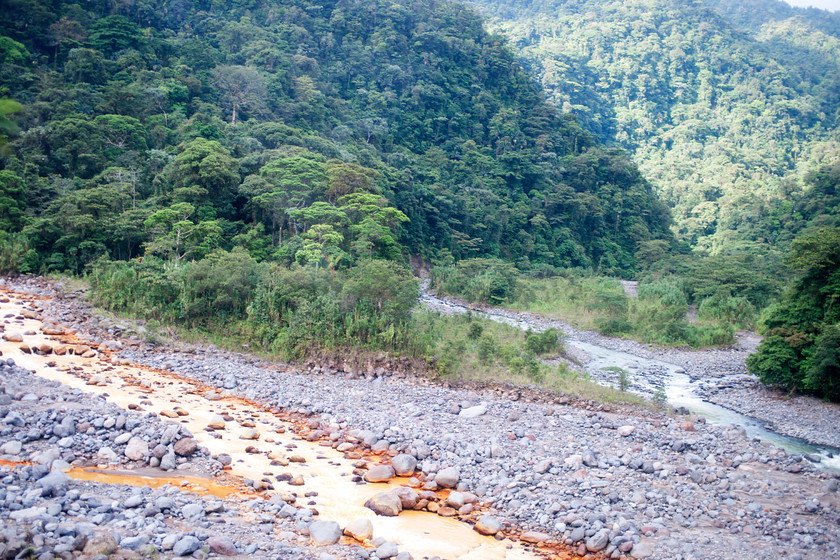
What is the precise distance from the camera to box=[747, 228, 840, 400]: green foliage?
17.3 m

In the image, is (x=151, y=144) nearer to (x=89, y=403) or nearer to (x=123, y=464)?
(x=89, y=403)

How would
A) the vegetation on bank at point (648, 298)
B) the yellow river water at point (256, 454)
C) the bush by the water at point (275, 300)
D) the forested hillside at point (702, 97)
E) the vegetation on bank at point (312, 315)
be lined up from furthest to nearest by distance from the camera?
the forested hillside at point (702, 97)
the vegetation on bank at point (648, 298)
the bush by the water at point (275, 300)
the vegetation on bank at point (312, 315)
the yellow river water at point (256, 454)

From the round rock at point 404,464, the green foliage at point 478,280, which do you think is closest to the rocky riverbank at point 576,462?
the round rock at point 404,464

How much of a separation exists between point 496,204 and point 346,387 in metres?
34.4

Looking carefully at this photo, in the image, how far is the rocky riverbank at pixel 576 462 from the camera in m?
9.13

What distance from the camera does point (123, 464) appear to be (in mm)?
9727

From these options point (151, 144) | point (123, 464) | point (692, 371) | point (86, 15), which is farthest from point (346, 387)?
point (86, 15)

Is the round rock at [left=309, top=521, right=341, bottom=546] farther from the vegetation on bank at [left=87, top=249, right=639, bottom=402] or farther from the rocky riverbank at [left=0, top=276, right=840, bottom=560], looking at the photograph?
the vegetation on bank at [left=87, top=249, right=639, bottom=402]

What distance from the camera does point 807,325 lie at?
1817 centimetres

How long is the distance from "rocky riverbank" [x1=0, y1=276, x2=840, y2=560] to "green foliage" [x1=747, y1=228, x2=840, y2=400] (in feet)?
17.0

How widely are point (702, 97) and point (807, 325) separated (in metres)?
81.7

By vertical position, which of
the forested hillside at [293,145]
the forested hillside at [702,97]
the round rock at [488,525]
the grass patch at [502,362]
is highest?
the forested hillside at [702,97]

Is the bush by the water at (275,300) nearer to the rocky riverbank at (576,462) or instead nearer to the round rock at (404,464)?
the rocky riverbank at (576,462)

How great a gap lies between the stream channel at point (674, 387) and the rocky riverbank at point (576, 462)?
173 cm
